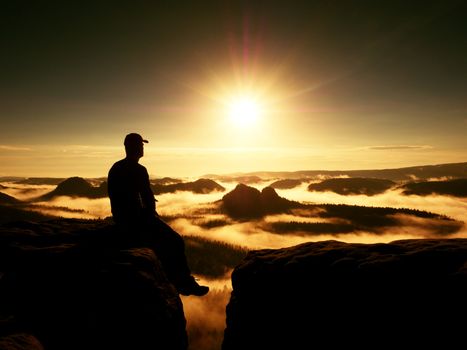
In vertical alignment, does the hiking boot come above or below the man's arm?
below

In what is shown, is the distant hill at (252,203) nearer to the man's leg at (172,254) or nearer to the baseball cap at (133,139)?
the man's leg at (172,254)

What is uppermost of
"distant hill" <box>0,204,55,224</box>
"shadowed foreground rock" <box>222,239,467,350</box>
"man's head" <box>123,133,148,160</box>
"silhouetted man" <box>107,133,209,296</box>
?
"man's head" <box>123,133,148,160</box>

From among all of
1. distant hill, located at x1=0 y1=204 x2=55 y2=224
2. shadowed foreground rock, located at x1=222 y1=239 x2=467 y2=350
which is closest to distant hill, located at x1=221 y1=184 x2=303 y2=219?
distant hill, located at x1=0 y1=204 x2=55 y2=224

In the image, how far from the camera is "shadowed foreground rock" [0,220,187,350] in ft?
22.6

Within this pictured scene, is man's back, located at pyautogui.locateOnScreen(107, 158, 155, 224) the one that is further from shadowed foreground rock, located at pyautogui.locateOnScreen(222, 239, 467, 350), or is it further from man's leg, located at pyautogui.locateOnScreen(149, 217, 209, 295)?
shadowed foreground rock, located at pyautogui.locateOnScreen(222, 239, 467, 350)

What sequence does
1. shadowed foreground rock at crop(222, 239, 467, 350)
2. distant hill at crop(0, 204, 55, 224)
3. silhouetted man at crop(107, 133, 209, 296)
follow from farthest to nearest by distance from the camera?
distant hill at crop(0, 204, 55, 224)
silhouetted man at crop(107, 133, 209, 296)
shadowed foreground rock at crop(222, 239, 467, 350)

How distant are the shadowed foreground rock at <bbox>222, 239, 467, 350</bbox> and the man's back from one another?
437 centimetres

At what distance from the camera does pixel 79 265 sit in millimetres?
8625

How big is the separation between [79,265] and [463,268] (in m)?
9.28

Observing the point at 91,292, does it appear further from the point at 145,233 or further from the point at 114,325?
the point at 145,233

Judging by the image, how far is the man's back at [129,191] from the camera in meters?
12.1

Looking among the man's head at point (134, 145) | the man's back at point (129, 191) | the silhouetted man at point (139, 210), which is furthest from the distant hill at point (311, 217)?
the man's head at point (134, 145)

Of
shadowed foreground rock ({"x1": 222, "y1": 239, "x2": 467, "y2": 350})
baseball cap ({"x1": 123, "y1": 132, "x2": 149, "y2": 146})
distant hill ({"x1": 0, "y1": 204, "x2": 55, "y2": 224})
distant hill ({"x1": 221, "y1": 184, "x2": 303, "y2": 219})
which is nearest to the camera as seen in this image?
shadowed foreground rock ({"x1": 222, "y1": 239, "x2": 467, "y2": 350})

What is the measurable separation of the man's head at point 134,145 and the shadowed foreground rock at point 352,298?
225 inches
